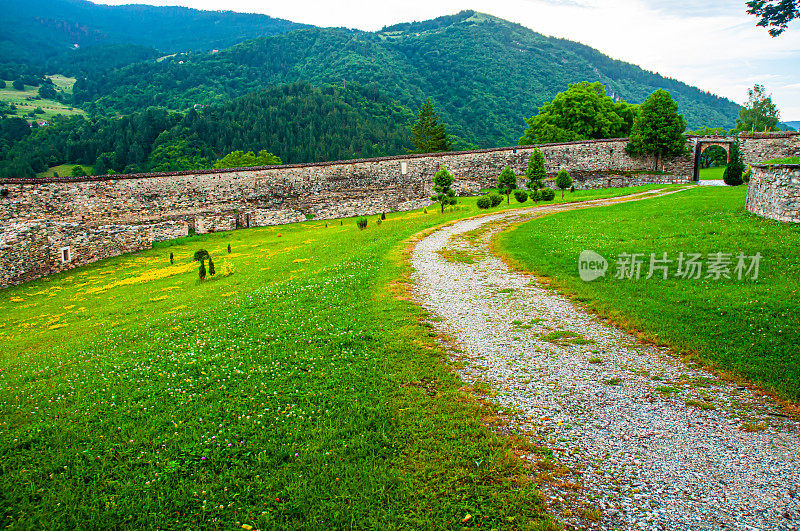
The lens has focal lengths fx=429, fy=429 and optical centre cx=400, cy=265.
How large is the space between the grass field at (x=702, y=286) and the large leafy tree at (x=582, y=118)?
44.0 meters

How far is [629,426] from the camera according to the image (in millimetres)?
5852

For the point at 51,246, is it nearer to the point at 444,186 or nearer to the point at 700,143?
the point at 444,186

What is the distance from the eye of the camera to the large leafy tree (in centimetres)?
6031

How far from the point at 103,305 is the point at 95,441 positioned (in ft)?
Answer: 45.7

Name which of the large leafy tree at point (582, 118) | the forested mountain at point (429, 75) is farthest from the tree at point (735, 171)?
the forested mountain at point (429, 75)

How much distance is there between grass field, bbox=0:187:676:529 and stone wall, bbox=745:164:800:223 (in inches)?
559

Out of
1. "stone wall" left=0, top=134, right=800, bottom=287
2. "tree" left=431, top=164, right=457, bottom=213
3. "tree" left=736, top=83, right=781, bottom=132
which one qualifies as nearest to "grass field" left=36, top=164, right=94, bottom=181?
"stone wall" left=0, top=134, right=800, bottom=287

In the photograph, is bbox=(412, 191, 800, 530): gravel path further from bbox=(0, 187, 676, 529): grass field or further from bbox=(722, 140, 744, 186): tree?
bbox=(722, 140, 744, 186): tree

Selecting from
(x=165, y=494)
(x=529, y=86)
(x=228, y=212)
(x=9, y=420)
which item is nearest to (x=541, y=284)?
(x=165, y=494)

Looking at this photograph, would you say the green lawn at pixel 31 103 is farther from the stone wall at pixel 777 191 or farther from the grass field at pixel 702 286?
the stone wall at pixel 777 191

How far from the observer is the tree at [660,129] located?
49438 mm

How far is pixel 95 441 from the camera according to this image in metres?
5.91

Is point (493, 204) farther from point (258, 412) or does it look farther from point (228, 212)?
point (258, 412)

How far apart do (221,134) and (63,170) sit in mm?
29721
